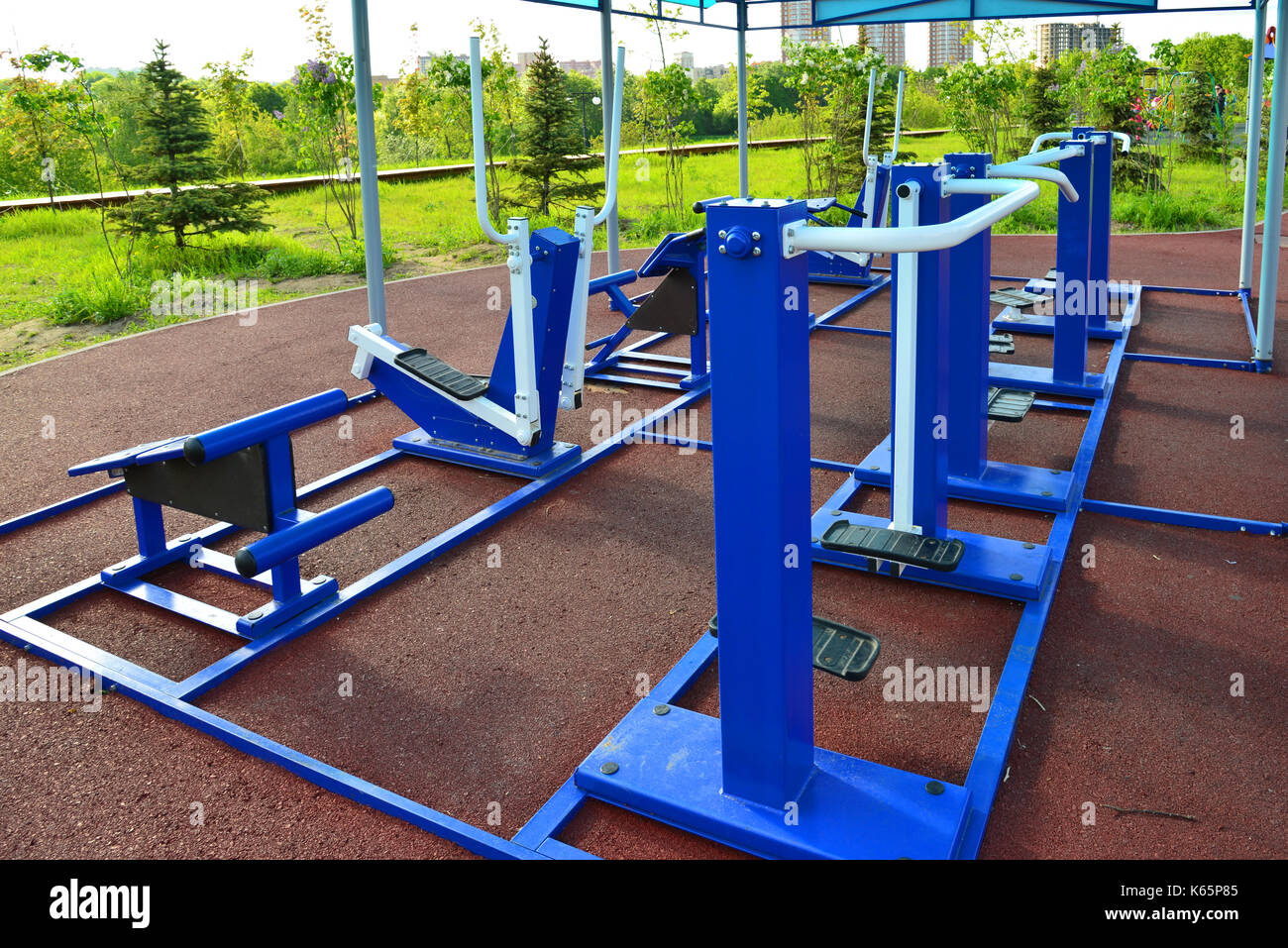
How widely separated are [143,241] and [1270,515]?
1058 centimetres

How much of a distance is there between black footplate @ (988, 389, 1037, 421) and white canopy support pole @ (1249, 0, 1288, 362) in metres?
Result: 1.72

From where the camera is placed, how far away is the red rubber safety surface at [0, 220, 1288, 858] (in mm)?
2320

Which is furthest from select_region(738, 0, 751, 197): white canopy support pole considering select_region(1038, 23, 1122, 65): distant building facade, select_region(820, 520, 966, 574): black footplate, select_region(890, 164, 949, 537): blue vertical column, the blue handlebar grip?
select_region(1038, 23, 1122, 65): distant building facade

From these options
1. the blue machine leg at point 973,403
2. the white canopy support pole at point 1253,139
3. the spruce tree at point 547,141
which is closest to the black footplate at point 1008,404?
the blue machine leg at point 973,403

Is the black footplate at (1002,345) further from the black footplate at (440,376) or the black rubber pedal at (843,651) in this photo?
the black rubber pedal at (843,651)

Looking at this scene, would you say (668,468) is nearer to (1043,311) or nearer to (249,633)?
(249,633)

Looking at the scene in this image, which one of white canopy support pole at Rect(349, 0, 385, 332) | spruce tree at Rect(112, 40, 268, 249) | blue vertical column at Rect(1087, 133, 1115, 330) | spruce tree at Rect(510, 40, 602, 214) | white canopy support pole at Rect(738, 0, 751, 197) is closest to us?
white canopy support pole at Rect(349, 0, 385, 332)

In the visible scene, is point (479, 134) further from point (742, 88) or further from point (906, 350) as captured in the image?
point (742, 88)

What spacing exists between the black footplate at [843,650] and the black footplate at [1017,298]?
16.3ft

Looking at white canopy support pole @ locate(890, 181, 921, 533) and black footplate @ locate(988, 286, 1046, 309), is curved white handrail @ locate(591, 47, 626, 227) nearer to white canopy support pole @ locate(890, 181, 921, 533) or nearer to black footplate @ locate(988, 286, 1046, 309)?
white canopy support pole @ locate(890, 181, 921, 533)

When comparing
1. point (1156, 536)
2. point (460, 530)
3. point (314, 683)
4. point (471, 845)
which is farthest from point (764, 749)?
point (1156, 536)

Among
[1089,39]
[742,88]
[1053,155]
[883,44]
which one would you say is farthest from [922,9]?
[883,44]

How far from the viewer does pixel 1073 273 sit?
5117 millimetres

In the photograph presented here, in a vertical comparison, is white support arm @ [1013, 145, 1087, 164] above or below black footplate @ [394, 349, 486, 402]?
above
